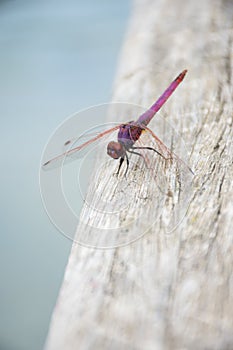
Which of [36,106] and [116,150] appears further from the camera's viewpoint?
[36,106]

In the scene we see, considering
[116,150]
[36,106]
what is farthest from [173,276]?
[36,106]

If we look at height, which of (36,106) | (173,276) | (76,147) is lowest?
(173,276)

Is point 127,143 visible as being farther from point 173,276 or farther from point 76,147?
point 173,276

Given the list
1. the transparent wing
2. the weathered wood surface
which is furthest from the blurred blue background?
the weathered wood surface

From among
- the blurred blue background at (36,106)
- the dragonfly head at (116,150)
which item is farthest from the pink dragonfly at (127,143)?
the blurred blue background at (36,106)

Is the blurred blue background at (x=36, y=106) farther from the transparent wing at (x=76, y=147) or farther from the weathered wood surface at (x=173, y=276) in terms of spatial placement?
the weathered wood surface at (x=173, y=276)

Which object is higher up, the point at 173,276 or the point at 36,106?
the point at 36,106
